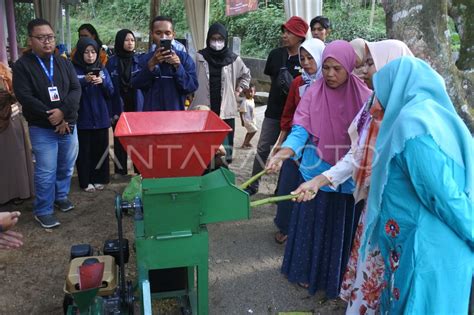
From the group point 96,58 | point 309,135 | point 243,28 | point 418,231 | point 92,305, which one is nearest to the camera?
point 418,231

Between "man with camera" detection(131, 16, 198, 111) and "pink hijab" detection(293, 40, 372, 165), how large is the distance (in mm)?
1535

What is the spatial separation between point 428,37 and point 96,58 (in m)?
3.07

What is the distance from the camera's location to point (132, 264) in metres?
3.30

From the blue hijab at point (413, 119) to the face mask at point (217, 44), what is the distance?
264cm

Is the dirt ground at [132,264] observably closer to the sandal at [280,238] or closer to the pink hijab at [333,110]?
the sandal at [280,238]

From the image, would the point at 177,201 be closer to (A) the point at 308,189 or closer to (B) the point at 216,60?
(A) the point at 308,189

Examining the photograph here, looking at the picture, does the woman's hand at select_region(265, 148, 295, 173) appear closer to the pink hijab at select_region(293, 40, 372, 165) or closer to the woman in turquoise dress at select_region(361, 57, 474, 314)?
the pink hijab at select_region(293, 40, 372, 165)

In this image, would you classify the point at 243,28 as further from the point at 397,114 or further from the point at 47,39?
the point at 397,114

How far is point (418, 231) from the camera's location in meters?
1.68

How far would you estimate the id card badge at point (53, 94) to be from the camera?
140 inches

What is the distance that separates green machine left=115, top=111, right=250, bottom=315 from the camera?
1.92 m

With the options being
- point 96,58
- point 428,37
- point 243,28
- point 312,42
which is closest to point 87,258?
point 312,42

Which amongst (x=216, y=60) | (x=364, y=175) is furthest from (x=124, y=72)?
(x=364, y=175)

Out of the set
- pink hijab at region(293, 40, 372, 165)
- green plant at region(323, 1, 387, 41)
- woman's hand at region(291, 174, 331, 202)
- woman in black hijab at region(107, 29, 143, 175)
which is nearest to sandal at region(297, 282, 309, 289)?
pink hijab at region(293, 40, 372, 165)
